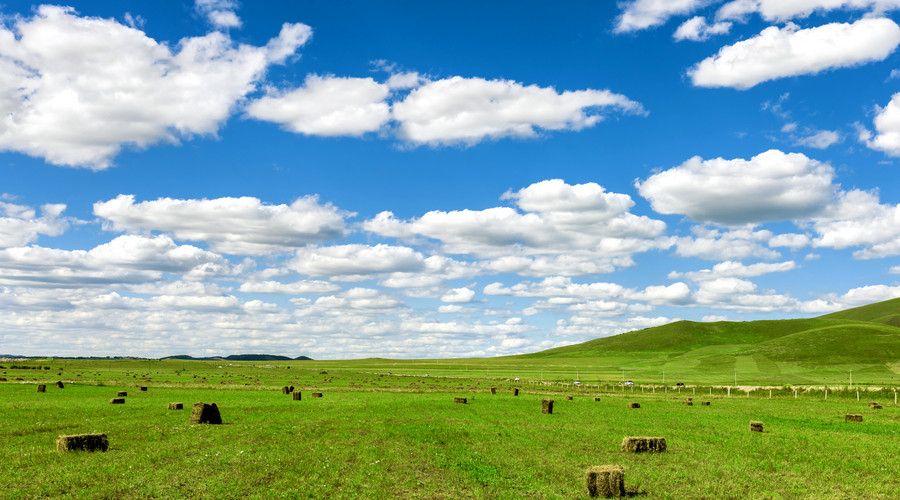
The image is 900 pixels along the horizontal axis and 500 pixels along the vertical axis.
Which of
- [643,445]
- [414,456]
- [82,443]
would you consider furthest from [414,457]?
[82,443]

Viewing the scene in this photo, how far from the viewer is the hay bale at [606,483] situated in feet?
62.3

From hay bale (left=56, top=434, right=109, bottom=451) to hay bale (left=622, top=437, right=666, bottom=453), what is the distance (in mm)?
22676

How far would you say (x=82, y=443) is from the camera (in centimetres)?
2389

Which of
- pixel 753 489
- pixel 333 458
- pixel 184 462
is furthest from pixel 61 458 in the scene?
pixel 753 489

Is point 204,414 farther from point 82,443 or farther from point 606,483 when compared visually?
point 606,483

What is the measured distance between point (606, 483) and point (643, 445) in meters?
9.50

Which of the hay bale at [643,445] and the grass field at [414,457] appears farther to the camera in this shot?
the hay bale at [643,445]

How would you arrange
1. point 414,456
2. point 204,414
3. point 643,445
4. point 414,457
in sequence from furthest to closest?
1. point 204,414
2. point 643,445
3. point 414,456
4. point 414,457

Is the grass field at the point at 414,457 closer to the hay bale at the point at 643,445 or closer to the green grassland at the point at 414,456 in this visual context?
the green grassland at the point at 414,456

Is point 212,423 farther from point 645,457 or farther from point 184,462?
point 645,457

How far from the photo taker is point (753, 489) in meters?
20.6

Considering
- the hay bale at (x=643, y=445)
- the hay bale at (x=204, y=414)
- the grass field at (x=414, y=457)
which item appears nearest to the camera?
the grass field at (x=414, y=457)

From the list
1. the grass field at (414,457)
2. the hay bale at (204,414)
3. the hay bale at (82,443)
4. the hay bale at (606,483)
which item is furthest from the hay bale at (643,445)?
the hay bale at (82,443)

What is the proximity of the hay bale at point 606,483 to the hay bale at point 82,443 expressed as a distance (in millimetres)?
19470
